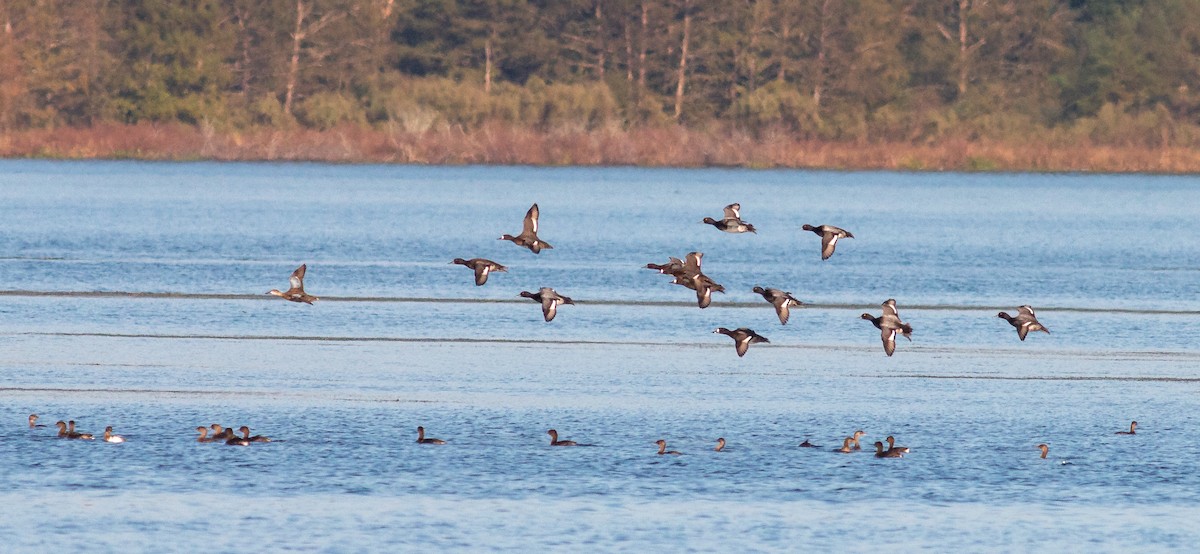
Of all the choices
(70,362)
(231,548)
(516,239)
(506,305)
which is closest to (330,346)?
(70,362)

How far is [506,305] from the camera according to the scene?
43.8 metres

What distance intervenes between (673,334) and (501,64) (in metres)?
69.2

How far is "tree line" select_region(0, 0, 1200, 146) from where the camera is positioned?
328 ft

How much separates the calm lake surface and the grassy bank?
105 ft

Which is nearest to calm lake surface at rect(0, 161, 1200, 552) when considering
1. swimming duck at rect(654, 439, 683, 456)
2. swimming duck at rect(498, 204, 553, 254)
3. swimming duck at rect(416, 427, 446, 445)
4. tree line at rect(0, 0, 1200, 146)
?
swimming duck at rect(416, 427, 446, 445)

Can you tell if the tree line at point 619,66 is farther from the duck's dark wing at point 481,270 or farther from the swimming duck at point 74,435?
the duck's dark wing at point 481,270

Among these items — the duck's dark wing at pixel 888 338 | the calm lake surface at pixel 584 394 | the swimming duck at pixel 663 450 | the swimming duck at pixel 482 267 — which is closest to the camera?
the calm lake surface at pixel 584 394

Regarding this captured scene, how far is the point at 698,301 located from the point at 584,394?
5.06 metres

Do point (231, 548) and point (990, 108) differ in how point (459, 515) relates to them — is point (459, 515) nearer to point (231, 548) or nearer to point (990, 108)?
point (231, 548)

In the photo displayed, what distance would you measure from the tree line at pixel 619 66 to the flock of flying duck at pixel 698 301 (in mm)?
72284

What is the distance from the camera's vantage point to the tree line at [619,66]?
99.9 metres

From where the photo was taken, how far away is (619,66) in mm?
106125

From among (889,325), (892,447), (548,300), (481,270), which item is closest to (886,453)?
(892,447)

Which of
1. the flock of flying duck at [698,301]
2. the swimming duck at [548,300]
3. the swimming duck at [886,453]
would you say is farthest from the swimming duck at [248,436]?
the swimming duck at [886,453]
